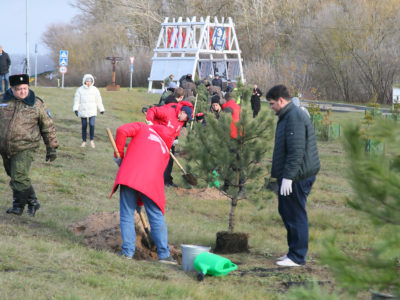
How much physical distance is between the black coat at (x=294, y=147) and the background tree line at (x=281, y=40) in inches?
1302

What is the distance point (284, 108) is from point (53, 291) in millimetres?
2977

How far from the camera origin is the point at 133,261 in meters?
6.02

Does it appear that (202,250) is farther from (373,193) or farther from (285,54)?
(285,54)

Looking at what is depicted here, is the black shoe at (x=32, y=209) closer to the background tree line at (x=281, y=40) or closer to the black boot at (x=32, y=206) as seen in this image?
the black boot at (x=32, y=206)

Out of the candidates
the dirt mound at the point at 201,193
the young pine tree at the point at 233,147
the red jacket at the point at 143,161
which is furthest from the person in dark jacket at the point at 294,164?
the dirt mound at the point at 201,193

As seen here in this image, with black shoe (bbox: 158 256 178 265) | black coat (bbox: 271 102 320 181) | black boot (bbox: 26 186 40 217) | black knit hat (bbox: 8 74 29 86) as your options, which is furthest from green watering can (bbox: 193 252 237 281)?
black knit hat (bbox: 8 74 29 86)

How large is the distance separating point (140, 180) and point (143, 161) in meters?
0.20

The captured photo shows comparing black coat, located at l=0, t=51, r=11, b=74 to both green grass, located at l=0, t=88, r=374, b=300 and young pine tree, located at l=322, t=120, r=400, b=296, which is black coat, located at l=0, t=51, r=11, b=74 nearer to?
green grass, located at l=0, t=88, r=374, b=300

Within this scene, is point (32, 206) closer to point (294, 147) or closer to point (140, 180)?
point (140, 180)

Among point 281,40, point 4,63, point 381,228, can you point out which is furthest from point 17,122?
point 281,40

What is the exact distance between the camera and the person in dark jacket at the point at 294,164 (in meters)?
6.24

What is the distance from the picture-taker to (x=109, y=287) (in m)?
4.93

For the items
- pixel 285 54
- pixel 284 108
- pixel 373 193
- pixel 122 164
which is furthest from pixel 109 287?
pixel 285 54

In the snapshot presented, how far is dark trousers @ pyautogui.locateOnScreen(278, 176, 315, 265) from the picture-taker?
6.35 metres
